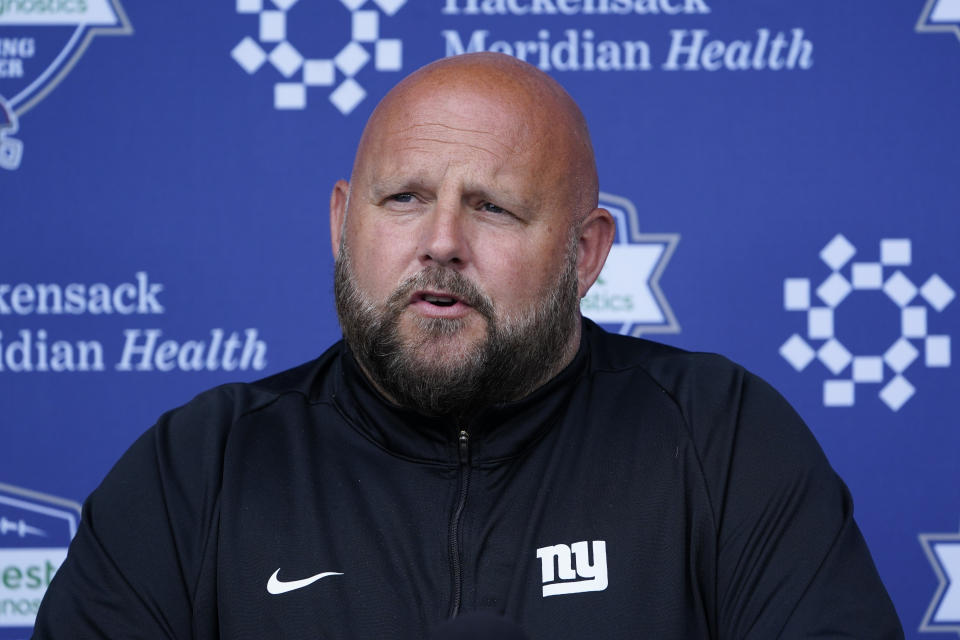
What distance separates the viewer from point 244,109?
2.09 m

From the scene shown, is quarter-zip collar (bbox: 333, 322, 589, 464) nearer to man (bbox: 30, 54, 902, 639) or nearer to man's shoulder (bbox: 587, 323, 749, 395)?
man (bbox: 30, 54, 902, 639)

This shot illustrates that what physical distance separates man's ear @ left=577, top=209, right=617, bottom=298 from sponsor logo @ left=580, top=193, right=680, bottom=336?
0.62 metres

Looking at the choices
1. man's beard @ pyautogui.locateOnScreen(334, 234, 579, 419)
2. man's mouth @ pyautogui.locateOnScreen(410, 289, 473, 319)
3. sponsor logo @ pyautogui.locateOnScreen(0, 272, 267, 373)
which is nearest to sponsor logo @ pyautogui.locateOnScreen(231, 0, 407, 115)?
sponsor logo @ pyautogui.locateOnScreen(0, 272, 267, 373)

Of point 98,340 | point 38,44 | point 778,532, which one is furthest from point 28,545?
point 778,532

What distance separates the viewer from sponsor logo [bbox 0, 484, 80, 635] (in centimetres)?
205

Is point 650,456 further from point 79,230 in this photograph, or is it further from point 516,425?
point 79,230

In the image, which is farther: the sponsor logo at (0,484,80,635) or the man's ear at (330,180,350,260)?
the sponsor logo at (0,484,80,635)

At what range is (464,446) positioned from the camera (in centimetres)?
127

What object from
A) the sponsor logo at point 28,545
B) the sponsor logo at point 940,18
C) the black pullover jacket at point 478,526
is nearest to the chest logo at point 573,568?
the black pullover jacket at point 478,526

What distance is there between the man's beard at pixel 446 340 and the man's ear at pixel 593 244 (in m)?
0.08

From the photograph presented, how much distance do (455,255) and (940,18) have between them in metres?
1.31

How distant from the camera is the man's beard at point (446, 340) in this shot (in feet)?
4.05

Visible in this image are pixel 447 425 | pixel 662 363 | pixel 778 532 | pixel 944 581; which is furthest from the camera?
pixel 944 581

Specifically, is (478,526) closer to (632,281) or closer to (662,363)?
(662,363)
